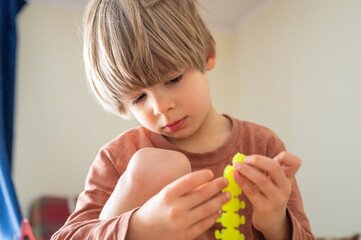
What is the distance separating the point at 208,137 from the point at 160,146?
0.43 ft

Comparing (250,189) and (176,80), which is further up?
(176,80)

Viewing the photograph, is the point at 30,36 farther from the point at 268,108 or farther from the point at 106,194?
the point at 106,194

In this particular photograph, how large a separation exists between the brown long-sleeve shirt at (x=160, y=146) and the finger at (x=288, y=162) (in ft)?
0.47

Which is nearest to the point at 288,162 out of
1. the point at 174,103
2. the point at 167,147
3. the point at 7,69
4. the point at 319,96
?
the point at 174,103

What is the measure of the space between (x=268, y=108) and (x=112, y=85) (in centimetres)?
177

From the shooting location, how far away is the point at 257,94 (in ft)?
8.21

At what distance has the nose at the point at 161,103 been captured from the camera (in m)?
0.71

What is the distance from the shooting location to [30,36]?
248 cm

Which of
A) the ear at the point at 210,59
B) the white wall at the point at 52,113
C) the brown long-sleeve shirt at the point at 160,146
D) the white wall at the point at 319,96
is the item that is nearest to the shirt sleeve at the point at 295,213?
the brown long-sleeve shirt at the point at 160,146

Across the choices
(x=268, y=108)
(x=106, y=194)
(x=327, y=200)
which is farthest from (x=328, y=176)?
(x=106, y=194)

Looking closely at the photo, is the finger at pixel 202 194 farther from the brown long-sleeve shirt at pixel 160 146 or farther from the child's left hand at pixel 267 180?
the brown long-sleeve shirt at pixel 160 146

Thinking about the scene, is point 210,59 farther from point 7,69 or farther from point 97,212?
point 7,69

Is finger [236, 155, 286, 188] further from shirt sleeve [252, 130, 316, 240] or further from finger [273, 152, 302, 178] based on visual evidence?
shirt sleeve [252, 130, 316, 240]

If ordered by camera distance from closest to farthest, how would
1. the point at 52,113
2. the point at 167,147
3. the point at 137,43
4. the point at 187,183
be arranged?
the point at 187,183 < the point at 137,43 < the point at 167,147 < the point at 52,113
